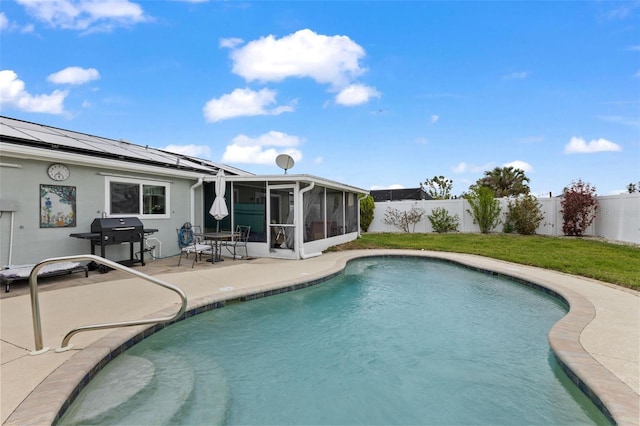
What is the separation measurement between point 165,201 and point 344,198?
748 centimetres

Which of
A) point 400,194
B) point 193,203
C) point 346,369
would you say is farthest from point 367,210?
point 346,369

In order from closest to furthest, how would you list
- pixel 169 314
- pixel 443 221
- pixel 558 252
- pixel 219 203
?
1. pixel 169 314
2. pixel 219 203
3. pixel 558 252
4. pixel 443 221

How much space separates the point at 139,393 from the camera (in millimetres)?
3277

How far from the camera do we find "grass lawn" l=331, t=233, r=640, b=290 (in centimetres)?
810

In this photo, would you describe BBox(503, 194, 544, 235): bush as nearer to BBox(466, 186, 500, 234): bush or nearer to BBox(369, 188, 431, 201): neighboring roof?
BBox(466, 186, 500, 234): bush

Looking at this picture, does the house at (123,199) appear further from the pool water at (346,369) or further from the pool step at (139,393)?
the pool step at (139,393)

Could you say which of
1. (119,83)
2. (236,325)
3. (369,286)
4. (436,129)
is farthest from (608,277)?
(119,83)

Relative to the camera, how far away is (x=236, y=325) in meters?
5.30

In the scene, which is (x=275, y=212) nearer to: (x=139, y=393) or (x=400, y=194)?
(x=139, y=393)

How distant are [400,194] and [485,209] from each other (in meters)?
14.3

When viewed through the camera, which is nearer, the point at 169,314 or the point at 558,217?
the point at 169,314

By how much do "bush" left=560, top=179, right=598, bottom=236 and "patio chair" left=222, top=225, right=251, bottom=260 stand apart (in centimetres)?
1540

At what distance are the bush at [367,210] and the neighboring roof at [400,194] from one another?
1093 centimetres

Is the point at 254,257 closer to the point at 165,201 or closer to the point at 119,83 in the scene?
the point at 165,201
